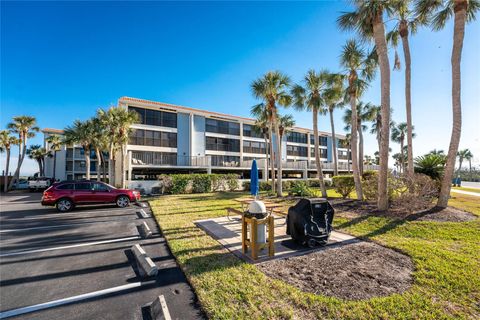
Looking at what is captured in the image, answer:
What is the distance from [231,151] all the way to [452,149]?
2490 cm

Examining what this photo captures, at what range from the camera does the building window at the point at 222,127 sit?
29.7m

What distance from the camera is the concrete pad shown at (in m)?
5.02

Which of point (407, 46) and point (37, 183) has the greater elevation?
point (407, 46)

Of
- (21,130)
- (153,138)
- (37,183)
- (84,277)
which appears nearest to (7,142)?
(21,130)

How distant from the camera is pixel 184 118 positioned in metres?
27.4

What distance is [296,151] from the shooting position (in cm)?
3981

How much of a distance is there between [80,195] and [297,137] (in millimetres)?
35523

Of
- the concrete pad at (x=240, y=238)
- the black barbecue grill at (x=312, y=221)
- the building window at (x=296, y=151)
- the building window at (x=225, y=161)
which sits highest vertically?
the building window at (x=296, y=151)

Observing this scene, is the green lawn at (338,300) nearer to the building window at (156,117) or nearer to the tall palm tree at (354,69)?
the tall palm tree at (354,69)

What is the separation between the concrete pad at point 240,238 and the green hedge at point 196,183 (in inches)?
479

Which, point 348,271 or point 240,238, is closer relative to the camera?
point 348,271

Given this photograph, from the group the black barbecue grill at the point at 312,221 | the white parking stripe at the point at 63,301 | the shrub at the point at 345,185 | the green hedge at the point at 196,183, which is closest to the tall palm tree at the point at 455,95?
the shrub at the point at 345,185

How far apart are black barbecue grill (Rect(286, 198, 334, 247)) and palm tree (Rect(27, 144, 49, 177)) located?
4862cm

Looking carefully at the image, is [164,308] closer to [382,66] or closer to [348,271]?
[348,271]
